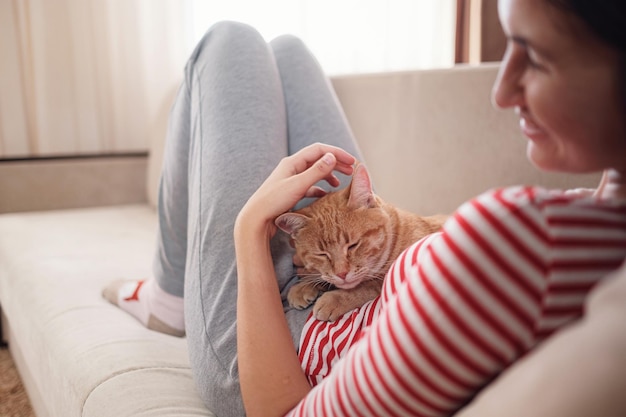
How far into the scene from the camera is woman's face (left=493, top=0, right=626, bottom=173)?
0.49 meters

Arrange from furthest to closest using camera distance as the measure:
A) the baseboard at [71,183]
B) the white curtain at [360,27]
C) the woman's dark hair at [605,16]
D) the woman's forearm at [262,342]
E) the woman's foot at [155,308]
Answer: the white curtain at [360,27]
the baseboard at [71,183]
the woman's foot at [155,308]
the woman's forearm at [262,342]
the woman's dark hair at [605,16]

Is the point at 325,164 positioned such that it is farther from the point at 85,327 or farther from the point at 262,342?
the point at 85,327

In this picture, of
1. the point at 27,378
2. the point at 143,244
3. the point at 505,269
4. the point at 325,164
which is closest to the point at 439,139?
the point at 325,164

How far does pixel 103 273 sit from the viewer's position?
171 centimetres

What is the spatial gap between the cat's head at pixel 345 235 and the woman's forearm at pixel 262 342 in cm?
20

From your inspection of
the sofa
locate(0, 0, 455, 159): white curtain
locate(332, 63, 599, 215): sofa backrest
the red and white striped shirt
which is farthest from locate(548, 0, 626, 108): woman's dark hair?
locate(0, 0, 455, 159): white curtain

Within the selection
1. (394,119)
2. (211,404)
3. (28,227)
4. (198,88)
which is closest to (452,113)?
(394,119)

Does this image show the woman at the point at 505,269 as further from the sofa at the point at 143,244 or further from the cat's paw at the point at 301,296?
the sofa at the point at 143,244

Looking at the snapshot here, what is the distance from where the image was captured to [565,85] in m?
0.50

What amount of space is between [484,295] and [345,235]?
2.06 feet

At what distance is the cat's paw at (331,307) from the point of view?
0.88 metres

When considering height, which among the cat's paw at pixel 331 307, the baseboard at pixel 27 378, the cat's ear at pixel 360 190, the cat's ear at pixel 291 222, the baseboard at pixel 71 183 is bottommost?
the baseboard at pixel 27 378

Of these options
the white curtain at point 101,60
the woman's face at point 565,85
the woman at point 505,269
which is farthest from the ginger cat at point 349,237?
the white curtain at point 101,60

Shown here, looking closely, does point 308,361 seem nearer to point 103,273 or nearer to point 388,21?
point 103,273
